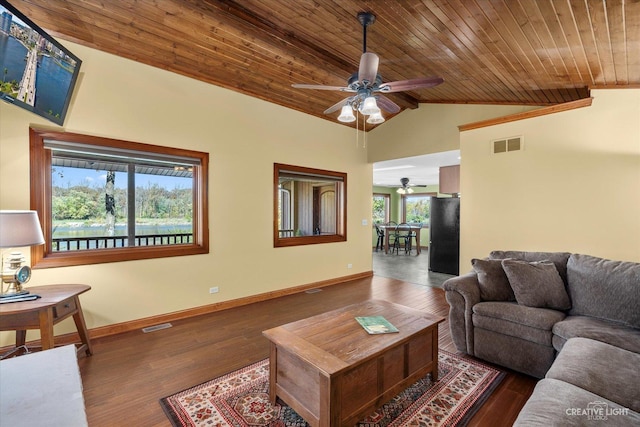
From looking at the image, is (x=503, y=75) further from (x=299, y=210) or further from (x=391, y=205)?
(x=391, y=205)

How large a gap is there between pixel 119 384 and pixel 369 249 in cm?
474

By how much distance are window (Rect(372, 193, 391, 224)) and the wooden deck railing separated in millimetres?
8337

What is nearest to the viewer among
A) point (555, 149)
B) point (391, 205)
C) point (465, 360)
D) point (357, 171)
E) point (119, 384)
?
point (119, 384)

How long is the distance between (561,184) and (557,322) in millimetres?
2309

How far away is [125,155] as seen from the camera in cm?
336

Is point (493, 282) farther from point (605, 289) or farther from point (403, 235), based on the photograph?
point (403, 235)

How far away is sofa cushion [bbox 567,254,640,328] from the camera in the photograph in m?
2.23

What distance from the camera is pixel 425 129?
523 centimetres

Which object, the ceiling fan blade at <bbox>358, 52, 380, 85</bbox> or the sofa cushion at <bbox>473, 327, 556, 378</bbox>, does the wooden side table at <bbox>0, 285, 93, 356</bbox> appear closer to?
the ceiling fan blade at <bbox>358, 52, 380, 85</bbox>

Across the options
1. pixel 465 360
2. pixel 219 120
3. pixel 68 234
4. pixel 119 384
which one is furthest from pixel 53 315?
pixel 465 360

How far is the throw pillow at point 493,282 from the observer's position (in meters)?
2.72

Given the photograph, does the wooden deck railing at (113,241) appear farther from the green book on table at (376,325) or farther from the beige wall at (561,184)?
the beige wall at (561,184)

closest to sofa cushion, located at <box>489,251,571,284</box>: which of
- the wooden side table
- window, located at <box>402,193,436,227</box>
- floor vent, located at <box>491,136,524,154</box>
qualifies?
floor vent, located at <box>491,136,524,154</box>

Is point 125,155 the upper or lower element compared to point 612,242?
upper
